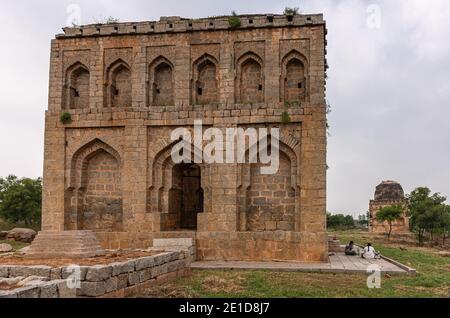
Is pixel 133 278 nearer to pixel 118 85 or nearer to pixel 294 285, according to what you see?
pixel 294 285

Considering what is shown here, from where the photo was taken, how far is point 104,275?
8.56 m

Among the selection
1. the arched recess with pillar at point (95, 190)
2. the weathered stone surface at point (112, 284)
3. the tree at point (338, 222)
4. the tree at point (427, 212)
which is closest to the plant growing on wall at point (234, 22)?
the arched recess with pillar at point (95, 190)

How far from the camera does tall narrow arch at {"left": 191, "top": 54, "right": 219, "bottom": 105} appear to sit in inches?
643

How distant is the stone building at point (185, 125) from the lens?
15125mm

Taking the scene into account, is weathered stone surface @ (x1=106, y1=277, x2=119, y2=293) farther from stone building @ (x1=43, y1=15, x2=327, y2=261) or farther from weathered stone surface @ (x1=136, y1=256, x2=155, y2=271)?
stone building @ (x1=43, y1=15, x2=327, y2=261)

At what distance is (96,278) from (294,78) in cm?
1021

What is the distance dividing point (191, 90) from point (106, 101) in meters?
3.11

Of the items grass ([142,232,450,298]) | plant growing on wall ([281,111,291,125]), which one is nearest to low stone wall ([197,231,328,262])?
grass ([142,232,450,298])

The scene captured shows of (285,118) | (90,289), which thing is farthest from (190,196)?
(90,289)

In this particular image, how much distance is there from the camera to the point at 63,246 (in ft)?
36.8

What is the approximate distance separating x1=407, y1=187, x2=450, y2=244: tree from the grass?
58.6ft

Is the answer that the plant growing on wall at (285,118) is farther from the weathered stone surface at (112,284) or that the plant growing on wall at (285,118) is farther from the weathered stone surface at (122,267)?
the weathered stone surface at (112,284)
